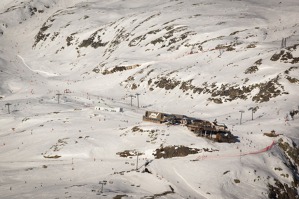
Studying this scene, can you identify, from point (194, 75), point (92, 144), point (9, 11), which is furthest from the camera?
point (9, 11)

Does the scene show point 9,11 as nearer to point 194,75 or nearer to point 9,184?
point 194,75

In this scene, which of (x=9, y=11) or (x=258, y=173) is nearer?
(x=258, y=173)

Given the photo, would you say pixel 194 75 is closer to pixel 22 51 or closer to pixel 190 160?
pixel 190 160

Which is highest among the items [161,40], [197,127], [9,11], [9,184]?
[9,11]

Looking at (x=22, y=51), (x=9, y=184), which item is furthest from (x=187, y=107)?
(x=22, y=51)

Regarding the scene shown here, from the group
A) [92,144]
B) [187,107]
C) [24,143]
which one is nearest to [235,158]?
[92,144]

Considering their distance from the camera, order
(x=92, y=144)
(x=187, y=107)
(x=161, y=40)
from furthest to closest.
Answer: (x=161, y=40) < (x=187, y=107) < (x=92, y=144)

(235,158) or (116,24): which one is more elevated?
(116,24)
